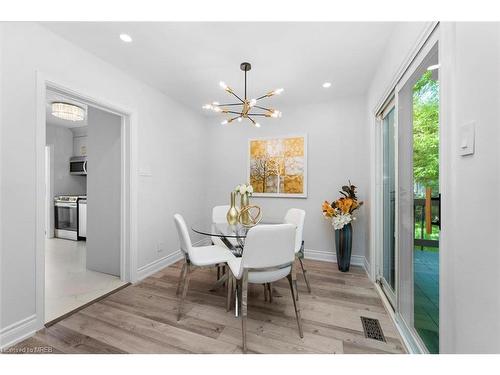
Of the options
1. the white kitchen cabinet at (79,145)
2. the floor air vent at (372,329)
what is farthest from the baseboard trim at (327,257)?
the white kitchen cabinet at (79,145)

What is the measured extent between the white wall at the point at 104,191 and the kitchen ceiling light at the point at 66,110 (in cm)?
78

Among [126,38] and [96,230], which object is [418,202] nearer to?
[126,38]

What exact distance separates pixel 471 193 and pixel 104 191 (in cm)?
343

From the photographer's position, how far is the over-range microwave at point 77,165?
16.1 ft

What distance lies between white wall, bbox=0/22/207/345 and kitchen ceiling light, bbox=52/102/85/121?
59.7 inches

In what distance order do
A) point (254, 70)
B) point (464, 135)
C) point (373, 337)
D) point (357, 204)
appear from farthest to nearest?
point (357, 204) → point (254, 70) → point (373, 337) → point (464, 135)

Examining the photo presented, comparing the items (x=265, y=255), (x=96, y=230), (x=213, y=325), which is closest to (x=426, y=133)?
(x=265, y=255)

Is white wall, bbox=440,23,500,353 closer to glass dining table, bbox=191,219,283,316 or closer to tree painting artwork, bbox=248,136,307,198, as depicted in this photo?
glass dining table, bbox=191,219,283,316

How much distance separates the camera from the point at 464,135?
916 millimetres

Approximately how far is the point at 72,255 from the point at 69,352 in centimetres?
266

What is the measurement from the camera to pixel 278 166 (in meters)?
3.61

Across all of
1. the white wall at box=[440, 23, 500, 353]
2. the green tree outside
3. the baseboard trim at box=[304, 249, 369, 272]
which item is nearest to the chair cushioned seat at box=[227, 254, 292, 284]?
the white wall at box=[440, 23, 500, 353]
